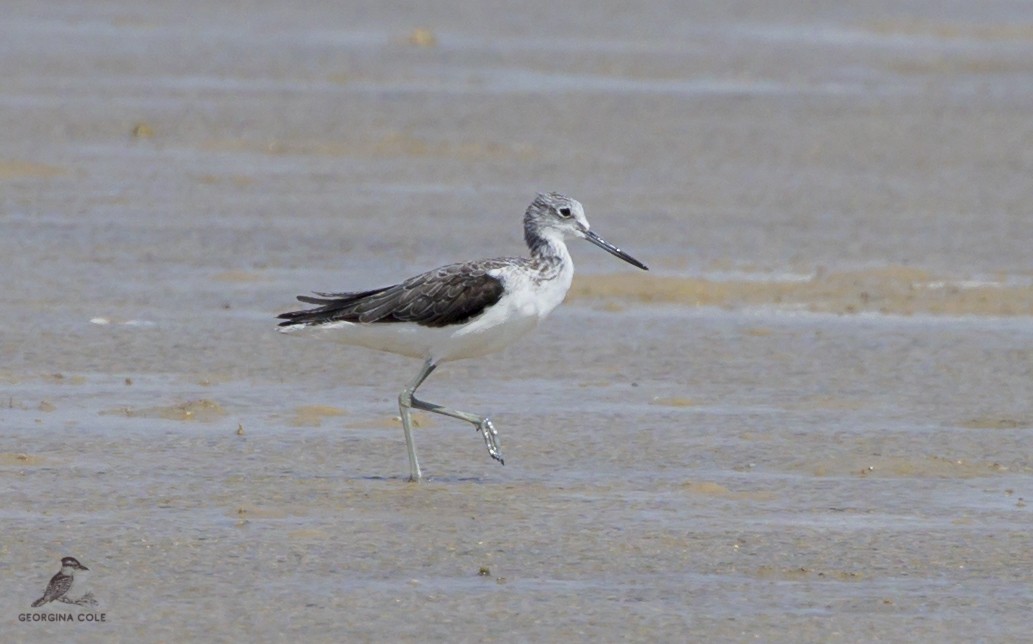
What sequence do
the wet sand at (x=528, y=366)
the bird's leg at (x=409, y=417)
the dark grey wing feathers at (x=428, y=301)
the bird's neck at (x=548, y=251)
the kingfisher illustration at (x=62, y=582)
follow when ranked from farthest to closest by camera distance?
1. the bird's neck at (x=548, y=251)
2. the dark grey wing feathers at (x=428, y=301)
3. the bird's leg at (x=409, y=417)
4. the wet sand at (x=528, y=366)
5. the kingfisher illustration at (x=62, y=582)

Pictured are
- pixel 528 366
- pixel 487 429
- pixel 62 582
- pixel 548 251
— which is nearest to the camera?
pixel 62 582

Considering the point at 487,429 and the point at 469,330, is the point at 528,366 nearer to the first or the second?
the point at 469,330

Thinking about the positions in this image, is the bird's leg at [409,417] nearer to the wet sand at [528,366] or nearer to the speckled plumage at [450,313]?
the speckled plumage at [450,313]

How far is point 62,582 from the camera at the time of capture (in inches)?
267

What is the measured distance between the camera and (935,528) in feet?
25.8

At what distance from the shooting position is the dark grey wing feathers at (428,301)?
872 centimetres

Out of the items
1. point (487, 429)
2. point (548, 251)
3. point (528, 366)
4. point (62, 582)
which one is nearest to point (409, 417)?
point (487, 429)

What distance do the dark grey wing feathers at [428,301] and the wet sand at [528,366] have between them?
2.03 ft

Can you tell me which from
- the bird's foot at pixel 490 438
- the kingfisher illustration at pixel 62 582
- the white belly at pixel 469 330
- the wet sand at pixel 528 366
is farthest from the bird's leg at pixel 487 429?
the kingfisher illustration at pixel 62 582

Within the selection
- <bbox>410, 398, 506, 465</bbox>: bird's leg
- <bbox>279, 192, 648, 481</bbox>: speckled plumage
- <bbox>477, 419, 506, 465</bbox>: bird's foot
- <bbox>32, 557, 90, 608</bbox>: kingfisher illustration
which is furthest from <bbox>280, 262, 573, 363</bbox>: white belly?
<bbox>32, 557, 90, 608</bbox>: kingfisher illustration

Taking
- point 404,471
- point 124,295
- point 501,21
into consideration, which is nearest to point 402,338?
point 404,471

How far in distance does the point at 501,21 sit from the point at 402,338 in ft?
72.4

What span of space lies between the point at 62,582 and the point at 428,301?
2.47 meters

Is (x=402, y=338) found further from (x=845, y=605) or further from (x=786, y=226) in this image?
(x=786, y=226)
